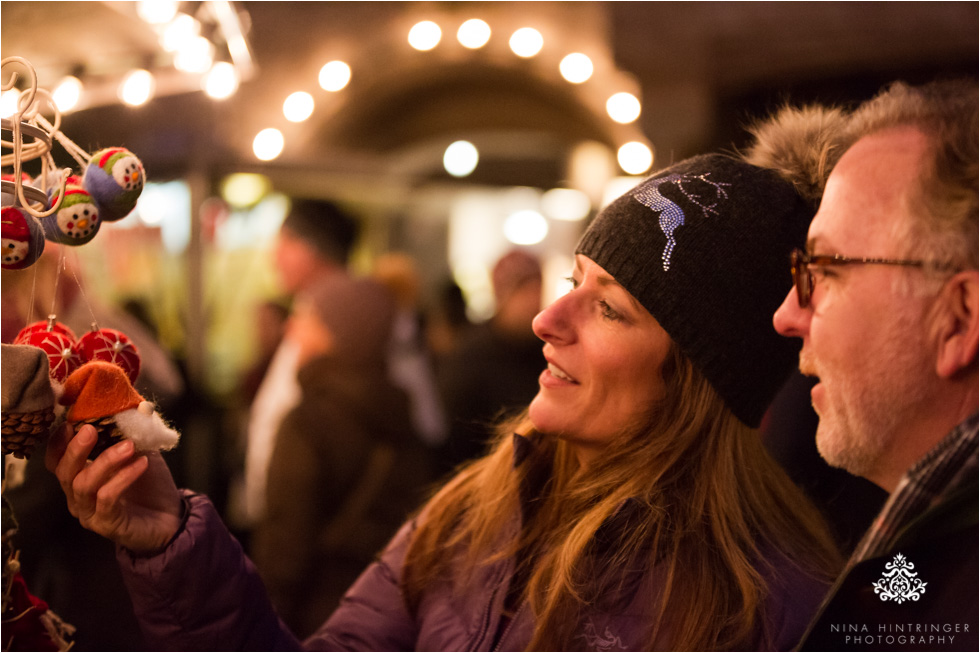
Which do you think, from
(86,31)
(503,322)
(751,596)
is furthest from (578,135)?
(751,596)

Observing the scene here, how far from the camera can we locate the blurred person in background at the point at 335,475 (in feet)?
7.70

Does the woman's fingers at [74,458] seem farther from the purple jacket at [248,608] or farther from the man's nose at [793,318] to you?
the man's nose at [793,318]

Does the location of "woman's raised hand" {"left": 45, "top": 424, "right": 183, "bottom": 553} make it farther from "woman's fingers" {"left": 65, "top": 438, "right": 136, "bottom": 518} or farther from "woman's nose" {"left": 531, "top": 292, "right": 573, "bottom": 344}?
"woman's nose" {"left": 531, "top": 292, "right": 573, "bottom": 344}

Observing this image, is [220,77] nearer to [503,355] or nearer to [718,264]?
[503,355]

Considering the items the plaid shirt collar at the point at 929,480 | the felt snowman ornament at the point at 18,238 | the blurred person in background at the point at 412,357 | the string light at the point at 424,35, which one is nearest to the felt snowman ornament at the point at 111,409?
the felt snowman ornament at the point at 18,238

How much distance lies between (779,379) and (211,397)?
129 inches

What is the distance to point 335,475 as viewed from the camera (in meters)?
2.43

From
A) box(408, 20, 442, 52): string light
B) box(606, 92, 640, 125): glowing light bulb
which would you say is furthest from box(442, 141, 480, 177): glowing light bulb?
box(606, 92, 640, 125): glowing light bulb

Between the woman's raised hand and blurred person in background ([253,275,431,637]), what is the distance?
132cm

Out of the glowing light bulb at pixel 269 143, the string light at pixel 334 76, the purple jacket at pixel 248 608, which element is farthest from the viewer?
the string light at pixel 334 76

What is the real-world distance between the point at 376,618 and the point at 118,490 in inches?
22.6

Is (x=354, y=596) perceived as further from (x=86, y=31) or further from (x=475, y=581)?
(x=86, y=31)

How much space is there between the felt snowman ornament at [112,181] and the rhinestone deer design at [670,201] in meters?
0.68

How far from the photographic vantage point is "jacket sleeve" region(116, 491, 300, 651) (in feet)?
3.39
